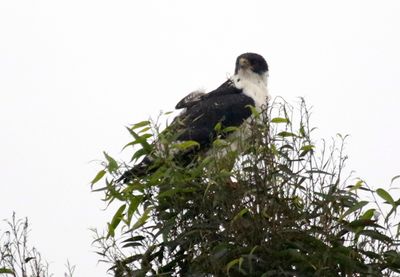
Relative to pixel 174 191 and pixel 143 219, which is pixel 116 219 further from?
pixel 174 191

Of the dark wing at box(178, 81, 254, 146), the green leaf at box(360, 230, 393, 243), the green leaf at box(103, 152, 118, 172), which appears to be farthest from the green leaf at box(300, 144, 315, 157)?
the dark wing at box(178, 81, 254, 146)

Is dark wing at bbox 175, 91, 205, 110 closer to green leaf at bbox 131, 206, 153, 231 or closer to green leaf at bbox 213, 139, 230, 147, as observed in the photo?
green leaf at bbox 213, 139, 230, 147

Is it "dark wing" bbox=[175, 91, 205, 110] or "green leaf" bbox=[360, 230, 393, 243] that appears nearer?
"green leaf" bbox=[360, 230, 393, 243]

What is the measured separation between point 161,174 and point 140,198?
270 mm

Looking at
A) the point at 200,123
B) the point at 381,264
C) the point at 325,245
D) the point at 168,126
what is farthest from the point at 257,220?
the point at 200,123

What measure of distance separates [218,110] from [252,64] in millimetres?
899

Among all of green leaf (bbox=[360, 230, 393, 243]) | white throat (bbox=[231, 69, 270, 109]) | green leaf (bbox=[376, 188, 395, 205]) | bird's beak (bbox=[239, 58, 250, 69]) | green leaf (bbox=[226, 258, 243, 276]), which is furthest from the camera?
bird's beak (bbox=[239, 58, 250, 69])

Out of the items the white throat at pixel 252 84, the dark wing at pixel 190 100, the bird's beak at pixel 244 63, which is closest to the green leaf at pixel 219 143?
the dark wing at pixel 190 100

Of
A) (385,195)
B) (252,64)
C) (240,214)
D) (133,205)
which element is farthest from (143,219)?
(252,64)

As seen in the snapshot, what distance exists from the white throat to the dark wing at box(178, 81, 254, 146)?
0.32ft

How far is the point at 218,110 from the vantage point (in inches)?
364

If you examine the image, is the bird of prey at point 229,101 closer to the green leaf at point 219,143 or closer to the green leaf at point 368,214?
the green leaf at point 219,143

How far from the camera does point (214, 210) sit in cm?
575

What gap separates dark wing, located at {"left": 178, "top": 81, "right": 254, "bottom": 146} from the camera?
8992 millimetres
